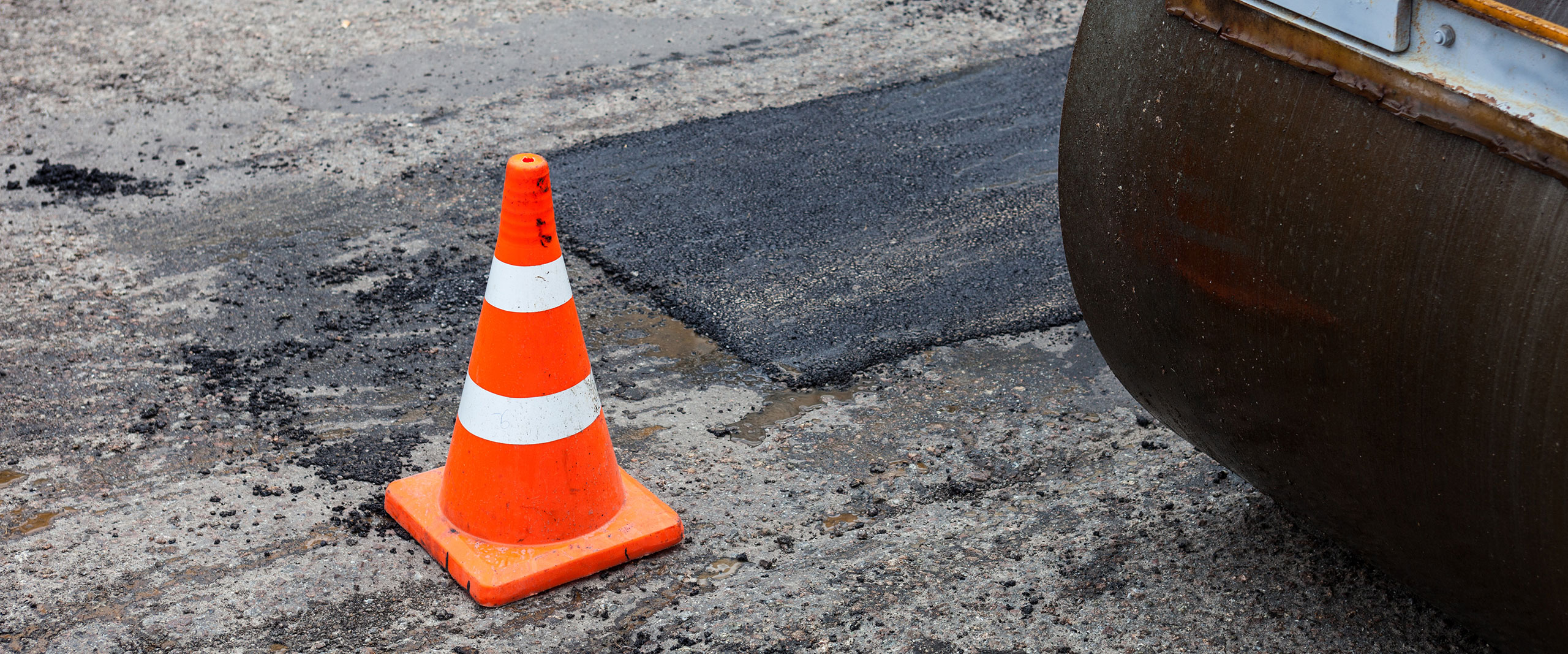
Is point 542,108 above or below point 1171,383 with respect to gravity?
below

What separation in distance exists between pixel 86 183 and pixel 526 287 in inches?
108

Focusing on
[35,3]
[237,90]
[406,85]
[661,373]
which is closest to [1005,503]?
[661,373]

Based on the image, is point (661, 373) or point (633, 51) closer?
point (661, 373)

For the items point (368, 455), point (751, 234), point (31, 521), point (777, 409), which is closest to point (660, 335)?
point (777, 409)

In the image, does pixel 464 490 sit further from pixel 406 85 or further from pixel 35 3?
pixel 35 3

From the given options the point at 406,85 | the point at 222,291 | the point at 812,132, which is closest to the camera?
the point at 222,291

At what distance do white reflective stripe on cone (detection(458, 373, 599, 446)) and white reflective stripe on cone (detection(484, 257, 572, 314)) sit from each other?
190 millimetres

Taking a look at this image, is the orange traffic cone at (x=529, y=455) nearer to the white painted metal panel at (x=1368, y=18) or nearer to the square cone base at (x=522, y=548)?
the square cone base at (x=522, y=548)

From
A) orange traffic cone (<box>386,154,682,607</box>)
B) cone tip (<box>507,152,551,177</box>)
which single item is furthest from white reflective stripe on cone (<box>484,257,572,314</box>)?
cone tip (<box>507,152,551,177</box>)

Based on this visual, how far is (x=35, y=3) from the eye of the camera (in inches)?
247

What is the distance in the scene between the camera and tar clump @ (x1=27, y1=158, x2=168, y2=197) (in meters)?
4.49

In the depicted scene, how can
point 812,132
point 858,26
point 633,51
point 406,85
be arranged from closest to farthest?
1. point 812,132
2. point 406,85
3. point 633,51
4. point 858,26

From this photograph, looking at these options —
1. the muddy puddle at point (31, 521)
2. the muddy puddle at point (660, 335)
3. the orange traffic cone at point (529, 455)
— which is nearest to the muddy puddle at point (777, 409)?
the muddy puddle at point (660, 335)

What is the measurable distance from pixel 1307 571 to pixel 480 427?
1708 millimetres
